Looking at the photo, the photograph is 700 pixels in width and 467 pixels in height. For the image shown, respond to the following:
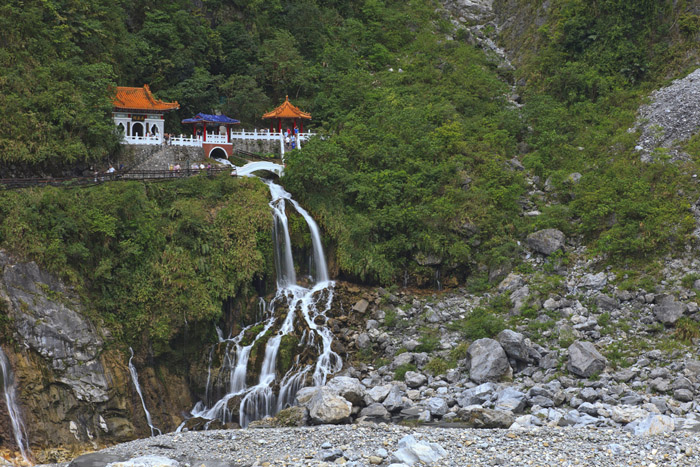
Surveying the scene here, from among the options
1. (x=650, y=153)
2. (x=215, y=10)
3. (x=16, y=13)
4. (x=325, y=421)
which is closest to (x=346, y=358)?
(x=325, y=421)

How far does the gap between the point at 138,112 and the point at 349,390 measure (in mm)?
18955

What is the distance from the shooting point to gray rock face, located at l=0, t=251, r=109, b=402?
57.6 feet

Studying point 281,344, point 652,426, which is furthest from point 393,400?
point 652,426

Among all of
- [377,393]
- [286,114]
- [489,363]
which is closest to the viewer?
[377,393]

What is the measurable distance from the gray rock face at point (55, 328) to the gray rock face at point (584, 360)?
45.1ft

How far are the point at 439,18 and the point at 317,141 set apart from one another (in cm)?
2364

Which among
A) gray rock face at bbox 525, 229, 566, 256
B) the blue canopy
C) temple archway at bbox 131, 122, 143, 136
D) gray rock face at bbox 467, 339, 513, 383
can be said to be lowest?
gray rock face at bbox 467, 339, 513, 383

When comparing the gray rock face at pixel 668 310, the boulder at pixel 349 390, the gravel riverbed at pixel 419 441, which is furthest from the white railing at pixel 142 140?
the gray rock face at pixel 668 310

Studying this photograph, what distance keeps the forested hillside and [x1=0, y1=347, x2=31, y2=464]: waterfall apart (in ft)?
11.5

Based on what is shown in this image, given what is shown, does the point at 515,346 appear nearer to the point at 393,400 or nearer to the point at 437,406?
the point at 437,406

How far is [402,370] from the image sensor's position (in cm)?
1922

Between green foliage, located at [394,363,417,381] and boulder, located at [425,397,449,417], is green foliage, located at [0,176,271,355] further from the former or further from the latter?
boulder, located at [425,397,449,417]

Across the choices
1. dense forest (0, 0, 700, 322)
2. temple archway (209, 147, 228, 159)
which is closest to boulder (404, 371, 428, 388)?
dense forest (0, 0, 700, 322)

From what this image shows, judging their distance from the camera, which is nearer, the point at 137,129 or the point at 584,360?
the point at 584,360
